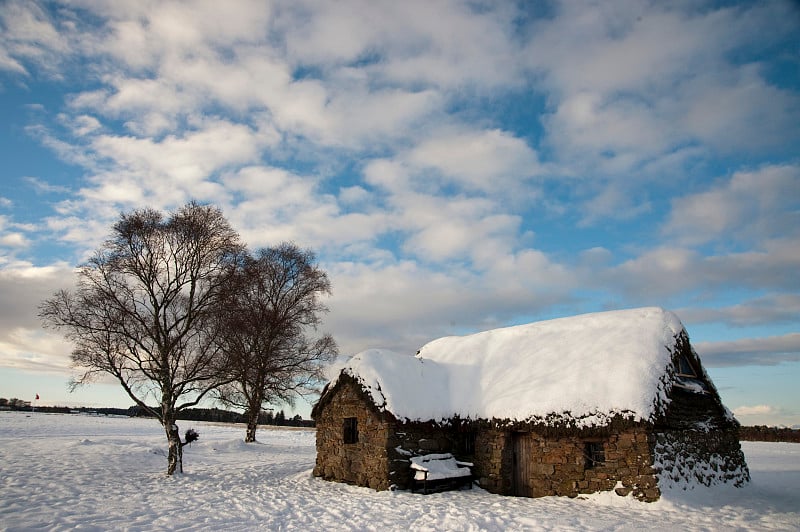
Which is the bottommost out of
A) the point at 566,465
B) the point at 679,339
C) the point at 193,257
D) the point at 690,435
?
the point at 566,465

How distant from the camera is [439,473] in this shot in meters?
15.1

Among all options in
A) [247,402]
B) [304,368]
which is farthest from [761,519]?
[247,402]

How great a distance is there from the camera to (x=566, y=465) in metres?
13.6

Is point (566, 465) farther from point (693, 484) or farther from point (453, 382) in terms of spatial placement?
point (453, 382)

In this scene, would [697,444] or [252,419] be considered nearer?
[697,444]

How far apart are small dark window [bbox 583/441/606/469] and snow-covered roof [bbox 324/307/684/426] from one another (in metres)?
0.85

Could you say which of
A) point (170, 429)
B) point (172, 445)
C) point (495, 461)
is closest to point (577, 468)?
point (495, 461)

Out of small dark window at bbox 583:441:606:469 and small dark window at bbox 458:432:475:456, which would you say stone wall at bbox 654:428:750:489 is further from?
small dark window at bbox 458:432:475:456

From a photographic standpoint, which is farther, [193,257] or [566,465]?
[193,257]

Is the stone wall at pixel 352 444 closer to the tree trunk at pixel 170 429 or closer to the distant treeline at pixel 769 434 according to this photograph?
the tree trunk at pixel 170 429

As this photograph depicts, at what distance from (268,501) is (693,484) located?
37.8 feet

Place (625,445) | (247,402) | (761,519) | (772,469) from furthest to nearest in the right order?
(247,402) < (772,469) < (625,445) < (761,519)

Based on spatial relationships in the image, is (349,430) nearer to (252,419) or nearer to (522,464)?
(522,464)

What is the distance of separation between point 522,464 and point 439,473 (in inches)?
102
